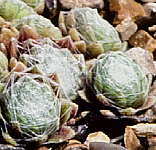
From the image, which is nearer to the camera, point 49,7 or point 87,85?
point 87,85

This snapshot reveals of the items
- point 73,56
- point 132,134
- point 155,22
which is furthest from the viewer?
point 155,22

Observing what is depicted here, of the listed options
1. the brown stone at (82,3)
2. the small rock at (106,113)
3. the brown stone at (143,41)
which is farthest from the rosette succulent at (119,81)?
the brown stone at (82,3)

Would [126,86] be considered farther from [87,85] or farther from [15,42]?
[15,42]

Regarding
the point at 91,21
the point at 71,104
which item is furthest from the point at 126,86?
the point at 91,21

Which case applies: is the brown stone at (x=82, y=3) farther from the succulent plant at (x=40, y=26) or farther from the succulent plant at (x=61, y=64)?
the succulent plant at (x=61, y=64)

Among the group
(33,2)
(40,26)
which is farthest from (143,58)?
(33,2)

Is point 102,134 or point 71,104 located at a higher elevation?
point 71,104
